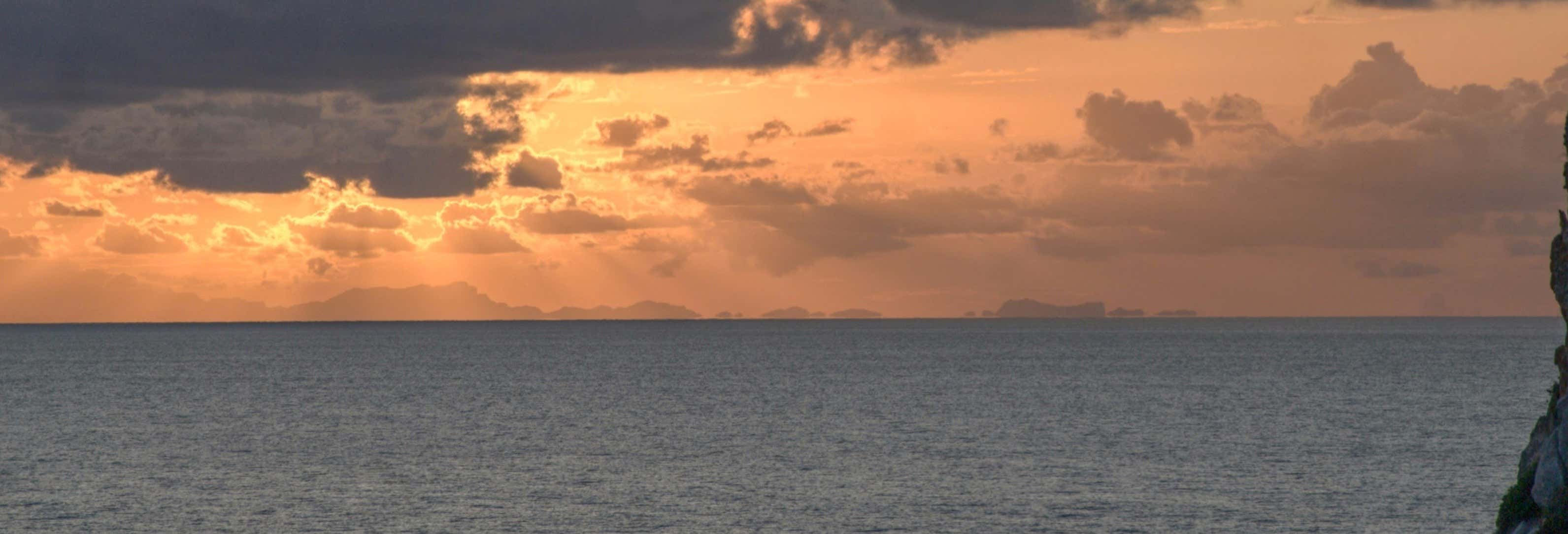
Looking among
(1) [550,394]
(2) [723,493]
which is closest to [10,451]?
(2) [723,493]

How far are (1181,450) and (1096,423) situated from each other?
19.9 m

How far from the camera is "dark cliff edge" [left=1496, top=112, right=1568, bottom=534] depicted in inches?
1446

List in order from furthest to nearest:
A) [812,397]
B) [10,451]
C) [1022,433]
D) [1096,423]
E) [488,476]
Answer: [812,397] → [1096,423] → [1022,433] → [10,451] → [488,476]

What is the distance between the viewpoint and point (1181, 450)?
9238 cm

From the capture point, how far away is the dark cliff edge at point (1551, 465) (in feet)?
120

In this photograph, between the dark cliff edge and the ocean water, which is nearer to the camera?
the dark cliff edge

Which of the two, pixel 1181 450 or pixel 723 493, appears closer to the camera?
pixel 723 493

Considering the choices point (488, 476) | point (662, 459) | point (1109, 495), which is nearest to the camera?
point (1109, 495)

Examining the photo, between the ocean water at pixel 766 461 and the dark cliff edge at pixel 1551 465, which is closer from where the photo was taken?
the dark cliff edge at pixel 1551 465

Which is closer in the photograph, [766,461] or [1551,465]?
[1551,465]

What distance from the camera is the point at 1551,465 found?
1479 inches

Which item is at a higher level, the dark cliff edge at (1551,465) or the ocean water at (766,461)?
the dark cliff edge at (1551,465)

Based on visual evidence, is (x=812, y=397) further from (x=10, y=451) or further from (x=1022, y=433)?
(x=10, y=451)

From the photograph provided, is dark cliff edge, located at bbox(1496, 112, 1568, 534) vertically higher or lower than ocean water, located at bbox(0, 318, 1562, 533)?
higher
